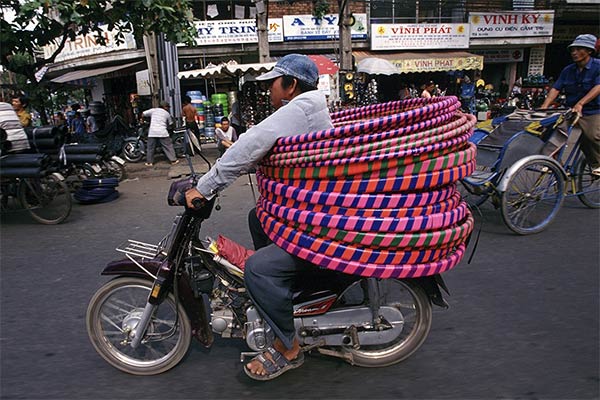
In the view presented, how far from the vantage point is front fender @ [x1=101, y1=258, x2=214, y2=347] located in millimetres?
2338

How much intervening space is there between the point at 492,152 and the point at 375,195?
337 centimetres

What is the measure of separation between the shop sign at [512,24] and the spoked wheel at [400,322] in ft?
51.7

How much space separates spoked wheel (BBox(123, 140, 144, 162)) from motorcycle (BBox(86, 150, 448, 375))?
9.00 m

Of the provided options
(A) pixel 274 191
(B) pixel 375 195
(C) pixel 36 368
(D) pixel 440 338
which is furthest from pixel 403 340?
(C) pixel 36 368

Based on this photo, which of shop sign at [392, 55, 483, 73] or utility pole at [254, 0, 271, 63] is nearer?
utility pole at [254, 0, 271, 63]

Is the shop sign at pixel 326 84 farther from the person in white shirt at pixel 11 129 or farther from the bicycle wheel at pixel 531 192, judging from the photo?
the bicycle wheel at pixel 531 192

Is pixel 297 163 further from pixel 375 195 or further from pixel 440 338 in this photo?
pixel 440 338

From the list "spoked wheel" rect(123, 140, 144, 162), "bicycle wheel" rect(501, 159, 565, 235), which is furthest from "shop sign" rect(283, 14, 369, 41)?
"bicycle wheel" rect(501, 159, 565, 235)

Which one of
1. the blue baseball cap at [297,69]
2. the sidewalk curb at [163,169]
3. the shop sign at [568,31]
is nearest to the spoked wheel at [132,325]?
the blue baseball cap at [297,69]

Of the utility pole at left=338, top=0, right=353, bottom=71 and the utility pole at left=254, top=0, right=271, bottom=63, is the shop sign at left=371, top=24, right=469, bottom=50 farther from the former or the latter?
the utility pole at left=254, top=0, right=271, bottom=63

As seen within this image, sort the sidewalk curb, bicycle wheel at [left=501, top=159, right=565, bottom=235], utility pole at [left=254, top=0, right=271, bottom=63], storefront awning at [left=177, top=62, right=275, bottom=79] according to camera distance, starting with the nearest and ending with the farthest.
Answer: bicycle wheel at [left=501, top=159, right=565, bottom=235] → the sidewalk curb → storefront awning at [left=177, top=62, right=275, bottom=79] → utility pole at [left=254, top=0, right=271, bottom=63]

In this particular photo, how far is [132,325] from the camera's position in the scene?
2.40 meters

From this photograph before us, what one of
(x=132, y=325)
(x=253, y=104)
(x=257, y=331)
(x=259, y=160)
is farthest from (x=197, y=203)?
(x=253, y=104)

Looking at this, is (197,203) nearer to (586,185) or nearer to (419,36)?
(586,185)
